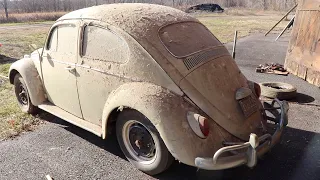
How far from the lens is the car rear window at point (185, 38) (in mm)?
3760

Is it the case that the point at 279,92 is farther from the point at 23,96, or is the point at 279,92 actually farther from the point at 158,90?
the point at 23,96

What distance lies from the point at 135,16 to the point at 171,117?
1575mm

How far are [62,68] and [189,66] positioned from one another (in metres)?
2.05

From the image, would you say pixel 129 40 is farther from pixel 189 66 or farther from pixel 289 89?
pixel 289 89

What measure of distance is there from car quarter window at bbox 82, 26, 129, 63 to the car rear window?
541 millimetres

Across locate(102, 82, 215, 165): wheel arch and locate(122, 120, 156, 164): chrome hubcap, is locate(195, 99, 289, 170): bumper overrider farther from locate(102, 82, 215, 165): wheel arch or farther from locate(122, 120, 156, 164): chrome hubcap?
locate(122, 120, 156, 164): chrome hubcap

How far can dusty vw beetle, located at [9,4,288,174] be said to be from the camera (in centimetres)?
321

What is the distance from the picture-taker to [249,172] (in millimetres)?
3648

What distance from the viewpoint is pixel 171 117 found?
10.6 ft

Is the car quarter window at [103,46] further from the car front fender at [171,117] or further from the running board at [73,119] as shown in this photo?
the running board at [73,119]

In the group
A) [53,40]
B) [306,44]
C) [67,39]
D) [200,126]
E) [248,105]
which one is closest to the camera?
[200,126]

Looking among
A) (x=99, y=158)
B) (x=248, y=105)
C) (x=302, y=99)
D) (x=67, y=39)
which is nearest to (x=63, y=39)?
(x=67, y=39)

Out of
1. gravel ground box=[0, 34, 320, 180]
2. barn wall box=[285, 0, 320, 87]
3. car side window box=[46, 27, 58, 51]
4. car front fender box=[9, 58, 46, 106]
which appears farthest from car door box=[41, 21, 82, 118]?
barn wall box=[285, 0, 320, 87]

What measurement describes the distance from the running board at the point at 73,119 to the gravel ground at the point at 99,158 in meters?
0.37
